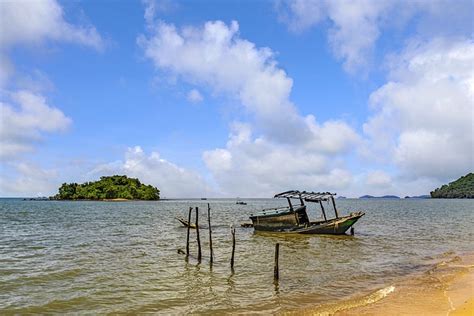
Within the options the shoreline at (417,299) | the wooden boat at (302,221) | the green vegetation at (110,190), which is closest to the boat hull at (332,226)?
the wooden boat at (302,221)

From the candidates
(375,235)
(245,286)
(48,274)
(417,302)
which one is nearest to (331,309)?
(417,302)

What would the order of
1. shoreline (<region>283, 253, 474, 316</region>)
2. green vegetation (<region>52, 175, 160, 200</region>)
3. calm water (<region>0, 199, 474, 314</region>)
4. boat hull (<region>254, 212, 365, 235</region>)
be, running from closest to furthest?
1. shoreline (<region>283, 253, 474, 316</region>)
2. calm water (<region>0, 199, 474, 314</region>)
3. boat hull (<region>254, 212, 365, 235</region>)
4. green vegetation (<region>52, 175, 160, 200</region>)

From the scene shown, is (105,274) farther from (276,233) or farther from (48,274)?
(276,233)

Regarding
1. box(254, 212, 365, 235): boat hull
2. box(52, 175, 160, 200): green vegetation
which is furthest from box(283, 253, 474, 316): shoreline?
box(52, 175, 160, 200): green vegetation

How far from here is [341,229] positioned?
35.7 metres

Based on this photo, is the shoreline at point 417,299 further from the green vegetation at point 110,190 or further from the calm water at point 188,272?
the green vegetation at point 110,190

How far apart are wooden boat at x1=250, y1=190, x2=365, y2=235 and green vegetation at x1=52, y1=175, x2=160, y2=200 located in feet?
443

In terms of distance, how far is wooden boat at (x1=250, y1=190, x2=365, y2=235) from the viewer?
1396 inches

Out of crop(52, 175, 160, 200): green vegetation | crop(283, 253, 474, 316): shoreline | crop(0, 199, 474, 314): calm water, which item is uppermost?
crop(52, 175, 160, 200): green vegetation

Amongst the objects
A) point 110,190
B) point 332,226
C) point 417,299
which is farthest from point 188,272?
point 110,190

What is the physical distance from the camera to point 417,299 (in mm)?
14812

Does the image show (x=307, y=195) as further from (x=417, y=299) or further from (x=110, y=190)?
(x=110, y=190)

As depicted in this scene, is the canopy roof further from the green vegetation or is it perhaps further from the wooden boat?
the green vegetation

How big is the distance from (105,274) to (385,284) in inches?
556
